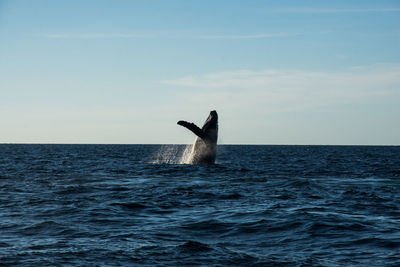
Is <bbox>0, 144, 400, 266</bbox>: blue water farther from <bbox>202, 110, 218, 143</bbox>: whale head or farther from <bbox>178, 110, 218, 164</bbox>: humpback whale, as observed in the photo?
<bbox>202, 110, 218, 143</bbox>: whale head

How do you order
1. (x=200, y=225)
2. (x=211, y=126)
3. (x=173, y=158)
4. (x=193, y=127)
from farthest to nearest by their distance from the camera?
(x=173, y=158) → (x=211, y=126) → (x=193, y=127) → (x=200, y=225)

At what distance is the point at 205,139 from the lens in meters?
27.3

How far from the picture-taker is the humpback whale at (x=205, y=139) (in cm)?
2633

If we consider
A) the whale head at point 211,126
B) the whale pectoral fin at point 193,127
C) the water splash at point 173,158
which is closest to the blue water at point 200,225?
the whale pectoral fin at point 193,127

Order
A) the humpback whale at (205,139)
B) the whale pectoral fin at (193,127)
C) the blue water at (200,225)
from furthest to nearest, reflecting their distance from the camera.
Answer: the humpback whale at (205,139) < the whale pectoral fin at (193,127) < the blue water at (200,225)

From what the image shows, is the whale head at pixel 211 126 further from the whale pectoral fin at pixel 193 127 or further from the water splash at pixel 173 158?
the water splash at pixel 173 158

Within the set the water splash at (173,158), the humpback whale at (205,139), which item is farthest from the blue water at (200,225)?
the water splash at (173,158)

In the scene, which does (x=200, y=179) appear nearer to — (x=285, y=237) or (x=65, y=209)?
(x=65, y=209)

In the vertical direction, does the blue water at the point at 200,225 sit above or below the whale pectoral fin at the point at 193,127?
below

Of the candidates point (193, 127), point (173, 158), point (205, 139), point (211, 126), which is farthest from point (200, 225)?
point (173, 158)

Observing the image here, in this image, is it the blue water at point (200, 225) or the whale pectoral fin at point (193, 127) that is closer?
the blue water at point (200, 225)

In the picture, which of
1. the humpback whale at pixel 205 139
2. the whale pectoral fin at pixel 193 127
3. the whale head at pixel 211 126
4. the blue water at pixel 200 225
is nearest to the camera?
the blue water at pixel 200 225

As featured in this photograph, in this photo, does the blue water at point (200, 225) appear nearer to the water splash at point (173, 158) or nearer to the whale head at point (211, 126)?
the whale head at point (211, 126)

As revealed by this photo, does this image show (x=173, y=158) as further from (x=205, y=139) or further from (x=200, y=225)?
(x=200, y=225)
